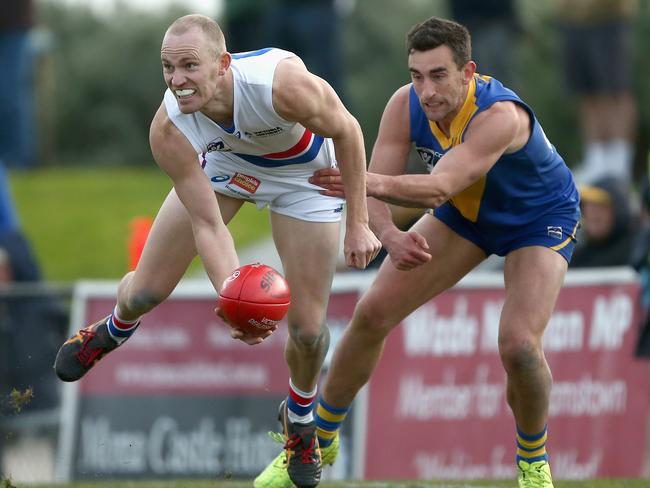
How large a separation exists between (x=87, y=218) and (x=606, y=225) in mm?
8939

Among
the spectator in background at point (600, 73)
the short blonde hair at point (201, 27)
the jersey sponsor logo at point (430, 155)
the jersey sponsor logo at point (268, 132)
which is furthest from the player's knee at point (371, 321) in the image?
the spectator in background at point (600, 73)

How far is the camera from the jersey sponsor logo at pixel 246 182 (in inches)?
274

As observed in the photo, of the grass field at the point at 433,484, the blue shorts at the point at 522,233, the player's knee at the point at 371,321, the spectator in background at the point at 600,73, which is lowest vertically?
the grass field at the point at 433,484

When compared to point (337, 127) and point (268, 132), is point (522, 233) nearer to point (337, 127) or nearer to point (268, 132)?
point (337, 127)

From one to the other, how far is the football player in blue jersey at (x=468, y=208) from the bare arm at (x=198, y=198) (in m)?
0.72

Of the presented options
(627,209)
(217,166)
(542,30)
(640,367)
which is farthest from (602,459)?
(542,30)

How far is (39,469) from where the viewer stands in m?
10.7

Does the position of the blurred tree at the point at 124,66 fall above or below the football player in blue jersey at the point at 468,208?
above

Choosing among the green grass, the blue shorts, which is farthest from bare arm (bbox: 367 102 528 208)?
the green grass

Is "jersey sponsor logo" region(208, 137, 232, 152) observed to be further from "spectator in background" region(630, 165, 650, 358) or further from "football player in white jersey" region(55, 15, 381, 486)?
"spectator in background" region(630, 165, 650, 358)

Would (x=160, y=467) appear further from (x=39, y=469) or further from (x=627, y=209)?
(x=627, y=209)

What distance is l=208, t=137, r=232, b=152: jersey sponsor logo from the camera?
6586 mm

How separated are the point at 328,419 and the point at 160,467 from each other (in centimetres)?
334

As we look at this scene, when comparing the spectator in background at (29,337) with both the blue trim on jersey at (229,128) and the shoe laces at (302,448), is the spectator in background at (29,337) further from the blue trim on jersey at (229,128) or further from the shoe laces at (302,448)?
the blue trim on jersey at (229,128)
